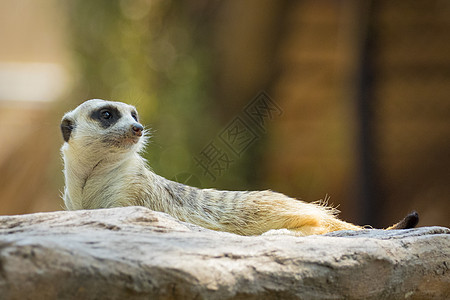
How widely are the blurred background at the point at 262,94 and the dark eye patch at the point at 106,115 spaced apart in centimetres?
267

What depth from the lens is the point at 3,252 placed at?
1.50 meters

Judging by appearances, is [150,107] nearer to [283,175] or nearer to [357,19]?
[283,175]

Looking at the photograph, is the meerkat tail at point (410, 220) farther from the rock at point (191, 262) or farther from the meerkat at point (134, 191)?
the rock at point (191, 262)

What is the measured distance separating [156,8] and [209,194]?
343 cm

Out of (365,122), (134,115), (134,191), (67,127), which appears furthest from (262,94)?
(134,191)

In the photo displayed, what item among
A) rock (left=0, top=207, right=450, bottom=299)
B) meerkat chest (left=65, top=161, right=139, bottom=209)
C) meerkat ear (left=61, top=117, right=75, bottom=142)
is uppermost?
meerkat ear (left=61, top=117, right=75, bottom=142)

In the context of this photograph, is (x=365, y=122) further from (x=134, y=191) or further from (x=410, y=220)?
(x=134, y=191)

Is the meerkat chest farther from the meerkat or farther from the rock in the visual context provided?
the rock

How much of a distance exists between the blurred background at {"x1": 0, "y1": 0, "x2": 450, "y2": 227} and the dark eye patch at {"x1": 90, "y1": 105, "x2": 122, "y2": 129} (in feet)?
8.76

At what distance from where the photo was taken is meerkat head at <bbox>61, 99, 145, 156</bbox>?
289 centimetres

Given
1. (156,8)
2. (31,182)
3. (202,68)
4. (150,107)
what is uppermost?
(156,8)

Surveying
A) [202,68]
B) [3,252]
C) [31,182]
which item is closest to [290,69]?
[202,68]

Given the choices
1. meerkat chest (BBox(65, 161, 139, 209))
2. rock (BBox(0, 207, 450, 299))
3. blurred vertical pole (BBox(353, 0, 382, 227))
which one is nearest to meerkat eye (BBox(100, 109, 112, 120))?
meerkat chest (BBox(65, 161, 139, 209))

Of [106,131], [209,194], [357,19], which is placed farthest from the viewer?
[357,19]
